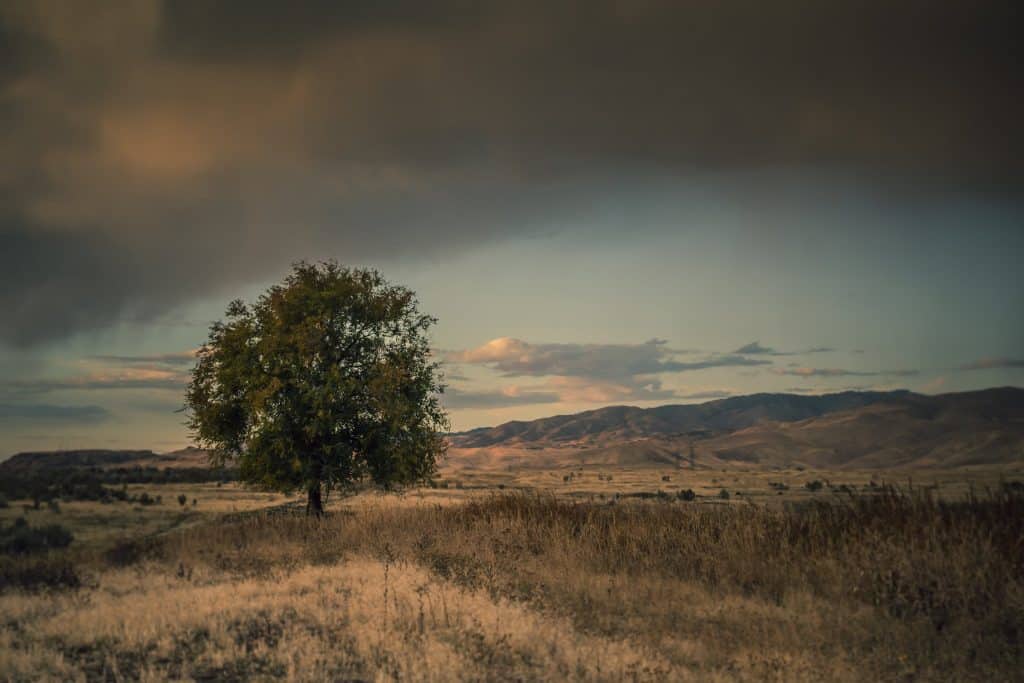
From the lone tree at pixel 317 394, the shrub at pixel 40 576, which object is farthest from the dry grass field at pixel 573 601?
the lone tree at pixel 317 394

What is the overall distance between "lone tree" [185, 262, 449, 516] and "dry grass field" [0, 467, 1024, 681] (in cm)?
813

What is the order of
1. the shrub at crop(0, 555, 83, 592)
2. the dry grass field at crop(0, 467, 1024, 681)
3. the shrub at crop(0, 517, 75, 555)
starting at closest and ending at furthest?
the dry grass field at crop(0, 467, 1024, 681)
the shrub at crop(0, 555, 83, 592)
the shrub at crop(0, 517, 75, 555)

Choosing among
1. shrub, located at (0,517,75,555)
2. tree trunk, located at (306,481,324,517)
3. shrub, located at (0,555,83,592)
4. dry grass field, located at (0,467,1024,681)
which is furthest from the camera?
tree trunk, located at (306,481,324,517)

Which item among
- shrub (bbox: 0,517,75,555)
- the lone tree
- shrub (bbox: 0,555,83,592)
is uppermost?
the lone tree

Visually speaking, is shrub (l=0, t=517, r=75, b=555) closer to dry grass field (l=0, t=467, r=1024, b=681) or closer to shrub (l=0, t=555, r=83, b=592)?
shrub (l=0, t=555, r=83, b=592)

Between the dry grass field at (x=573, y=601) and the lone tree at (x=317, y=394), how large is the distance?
813 centimetres

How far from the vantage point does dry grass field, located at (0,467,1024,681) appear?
29.9ft

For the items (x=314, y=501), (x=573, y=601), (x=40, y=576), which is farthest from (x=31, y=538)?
(x=573, y=601)

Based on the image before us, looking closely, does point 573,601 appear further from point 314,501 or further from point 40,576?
point 314,501

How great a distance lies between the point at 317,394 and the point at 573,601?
53.6 ft

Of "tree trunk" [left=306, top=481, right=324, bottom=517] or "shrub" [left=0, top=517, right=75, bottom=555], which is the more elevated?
"tree trunk" [left=306, top=481, right=324, bottom=517]

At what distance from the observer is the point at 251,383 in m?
27.1

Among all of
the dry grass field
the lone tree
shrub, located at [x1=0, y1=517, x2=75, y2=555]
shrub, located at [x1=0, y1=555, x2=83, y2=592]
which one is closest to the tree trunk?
the lone tree

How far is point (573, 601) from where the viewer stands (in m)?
12.2
